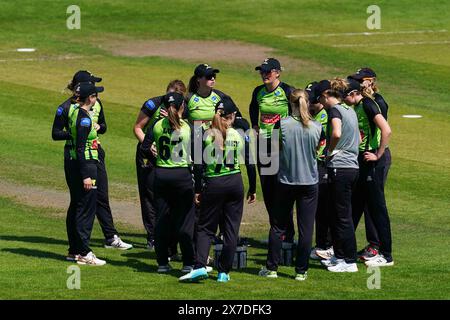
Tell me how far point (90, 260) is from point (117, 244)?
1.65 metres

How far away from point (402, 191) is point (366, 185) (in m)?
5.42

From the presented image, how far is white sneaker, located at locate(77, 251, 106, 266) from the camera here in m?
15.6

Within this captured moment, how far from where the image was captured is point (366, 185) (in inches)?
626

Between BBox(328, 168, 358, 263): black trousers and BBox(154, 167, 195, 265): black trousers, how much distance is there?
75.6 inches

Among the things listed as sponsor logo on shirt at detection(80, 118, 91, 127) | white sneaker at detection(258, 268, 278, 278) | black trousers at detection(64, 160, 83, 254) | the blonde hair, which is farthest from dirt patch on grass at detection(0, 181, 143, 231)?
the blonde hair

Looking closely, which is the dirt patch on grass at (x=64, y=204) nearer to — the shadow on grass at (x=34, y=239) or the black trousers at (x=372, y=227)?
the shadow on grass at (x=34, y=239)

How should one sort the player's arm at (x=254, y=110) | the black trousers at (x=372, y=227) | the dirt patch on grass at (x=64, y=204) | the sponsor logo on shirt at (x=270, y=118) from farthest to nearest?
the dirt patch on grass at (x=64, y=204), the player's arm at (x=254, y=110), the sponsor logo on shirt at (x=270, y=118), the black trousers at (x=372, y=227)

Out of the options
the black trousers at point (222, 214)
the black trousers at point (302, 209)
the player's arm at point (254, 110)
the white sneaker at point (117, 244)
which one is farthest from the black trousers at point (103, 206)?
the black trousers at point (302, 209)

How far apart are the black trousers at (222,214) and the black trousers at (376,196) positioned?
87.0 inches

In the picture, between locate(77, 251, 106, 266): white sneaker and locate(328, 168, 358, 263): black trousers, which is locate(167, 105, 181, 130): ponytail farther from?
locate(77, 251, 106, 266): white sneaker

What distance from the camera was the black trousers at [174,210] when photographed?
14602mm

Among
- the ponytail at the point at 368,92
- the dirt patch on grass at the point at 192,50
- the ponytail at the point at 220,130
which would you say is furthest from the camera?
the dirt patch on grass at the point at 192,50

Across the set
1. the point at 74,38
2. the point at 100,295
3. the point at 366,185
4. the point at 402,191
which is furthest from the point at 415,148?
the point at 74,38
